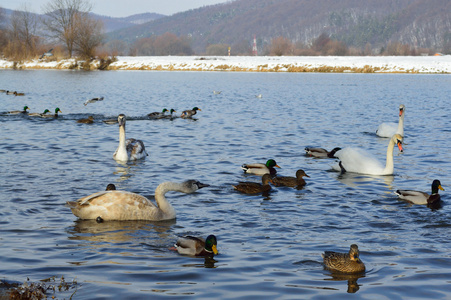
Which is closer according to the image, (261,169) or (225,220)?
(225,220)

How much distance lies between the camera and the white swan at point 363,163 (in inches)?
590

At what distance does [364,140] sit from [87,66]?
255 feet

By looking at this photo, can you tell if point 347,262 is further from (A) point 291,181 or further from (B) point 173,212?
(A) point 291,181

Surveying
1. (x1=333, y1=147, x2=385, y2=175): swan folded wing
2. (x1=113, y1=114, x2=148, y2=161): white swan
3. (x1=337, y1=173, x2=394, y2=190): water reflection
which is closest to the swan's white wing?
(x1=333, y1=147, x2=385, y2=175): swan folded wing

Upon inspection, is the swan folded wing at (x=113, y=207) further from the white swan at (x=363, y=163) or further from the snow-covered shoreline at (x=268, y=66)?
the snow-covered shoreline at (x=268, y=66)

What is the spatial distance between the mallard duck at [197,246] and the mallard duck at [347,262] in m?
1.67

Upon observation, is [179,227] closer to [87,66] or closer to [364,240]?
[364,240]

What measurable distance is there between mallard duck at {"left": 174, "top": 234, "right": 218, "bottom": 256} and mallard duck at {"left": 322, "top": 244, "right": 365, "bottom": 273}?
1666mm

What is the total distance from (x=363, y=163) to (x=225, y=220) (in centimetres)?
598

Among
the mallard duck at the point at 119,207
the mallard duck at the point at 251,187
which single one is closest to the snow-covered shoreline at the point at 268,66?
the mallard duck at the point at 251,187

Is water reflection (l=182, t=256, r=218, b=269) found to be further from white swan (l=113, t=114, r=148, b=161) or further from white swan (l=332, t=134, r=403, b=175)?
white swan (l=113, t=114, r=148, b=161)

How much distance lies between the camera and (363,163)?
1517 cm

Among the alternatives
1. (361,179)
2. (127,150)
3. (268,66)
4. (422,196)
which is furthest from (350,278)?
(268,66)

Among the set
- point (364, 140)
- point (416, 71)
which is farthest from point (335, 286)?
point (416, 71)
